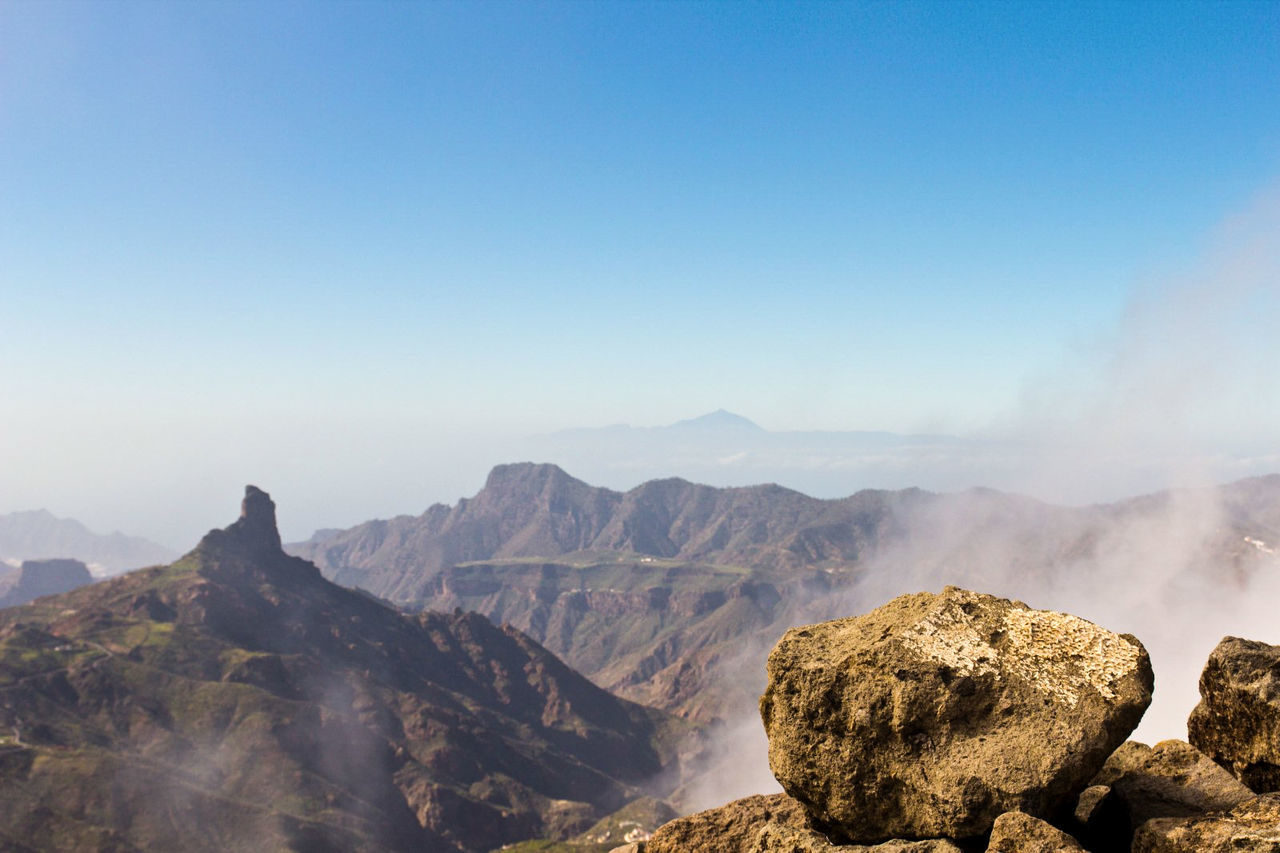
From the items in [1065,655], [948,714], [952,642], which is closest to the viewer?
[948,714]

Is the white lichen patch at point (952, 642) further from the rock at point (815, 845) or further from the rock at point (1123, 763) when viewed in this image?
the rock at point (1123, 763)

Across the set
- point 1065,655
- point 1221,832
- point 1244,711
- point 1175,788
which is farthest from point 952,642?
point 1244,711

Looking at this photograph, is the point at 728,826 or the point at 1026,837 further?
the point at 728,826

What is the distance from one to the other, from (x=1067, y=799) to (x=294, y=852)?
22712cm

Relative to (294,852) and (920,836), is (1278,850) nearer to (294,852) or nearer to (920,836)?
(920,836)

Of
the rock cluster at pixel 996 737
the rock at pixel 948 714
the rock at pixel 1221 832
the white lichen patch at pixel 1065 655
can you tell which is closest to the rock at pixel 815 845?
the rock cluster at pixel 996 737

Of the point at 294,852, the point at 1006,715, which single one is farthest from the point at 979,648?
the point at 294,852

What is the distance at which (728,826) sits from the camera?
1823 cm

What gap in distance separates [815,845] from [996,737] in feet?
11.7

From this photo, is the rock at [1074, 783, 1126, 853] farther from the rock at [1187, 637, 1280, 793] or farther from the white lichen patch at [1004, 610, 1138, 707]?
the white lichen patch at [1004, 610, 1138, 707]

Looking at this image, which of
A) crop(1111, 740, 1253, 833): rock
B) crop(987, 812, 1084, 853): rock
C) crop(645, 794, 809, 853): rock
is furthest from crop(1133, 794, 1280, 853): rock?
crop(645, 794, 809, 853): rock

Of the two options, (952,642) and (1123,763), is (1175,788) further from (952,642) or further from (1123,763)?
(952,642)

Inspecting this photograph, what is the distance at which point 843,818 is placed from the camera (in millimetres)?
13828

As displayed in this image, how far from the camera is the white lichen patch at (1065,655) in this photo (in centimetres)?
1277
